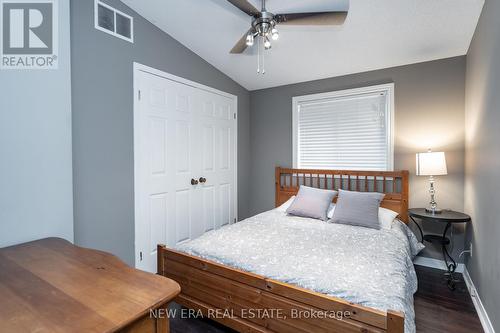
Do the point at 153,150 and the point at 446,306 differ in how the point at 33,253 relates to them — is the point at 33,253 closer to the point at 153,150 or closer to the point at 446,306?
the point at 153,150

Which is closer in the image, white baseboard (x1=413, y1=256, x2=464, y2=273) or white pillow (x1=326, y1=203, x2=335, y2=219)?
white baseboard (x1=413, y1=256, x2=464, y2=273)

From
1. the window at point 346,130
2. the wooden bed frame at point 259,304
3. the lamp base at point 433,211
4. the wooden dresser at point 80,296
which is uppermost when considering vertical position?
the window at point 346,130

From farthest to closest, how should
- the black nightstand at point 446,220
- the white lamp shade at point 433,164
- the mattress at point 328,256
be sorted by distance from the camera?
1. the white lamp shade at point 433,164
2. the black nightstand at point 446,220
3. the mattress at point 328,256

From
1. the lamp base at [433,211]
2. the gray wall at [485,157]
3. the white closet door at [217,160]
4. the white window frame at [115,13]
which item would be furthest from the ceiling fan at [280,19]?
the lamp base at [433,211]

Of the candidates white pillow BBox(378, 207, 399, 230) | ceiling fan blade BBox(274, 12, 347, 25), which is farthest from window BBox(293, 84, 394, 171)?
ceiling fan blade BBox(274, 12, 347, 25)

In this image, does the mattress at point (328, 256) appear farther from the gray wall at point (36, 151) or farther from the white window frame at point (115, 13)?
the white window frame at point (115, 13)

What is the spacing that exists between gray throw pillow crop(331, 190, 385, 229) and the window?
633mm

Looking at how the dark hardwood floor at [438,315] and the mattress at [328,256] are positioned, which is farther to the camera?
the dark hardwood floor at [438,315]

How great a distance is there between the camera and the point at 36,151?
5.24ft

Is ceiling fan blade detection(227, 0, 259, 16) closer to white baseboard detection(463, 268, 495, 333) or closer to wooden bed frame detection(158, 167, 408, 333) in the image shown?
wooden bed frame detection(158, 167, 408, 333)

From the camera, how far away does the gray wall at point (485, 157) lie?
1.69 m

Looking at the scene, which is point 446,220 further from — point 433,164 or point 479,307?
point 479,307

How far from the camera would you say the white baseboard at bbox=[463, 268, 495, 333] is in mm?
1794

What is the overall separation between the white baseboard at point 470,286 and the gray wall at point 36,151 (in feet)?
9.96
